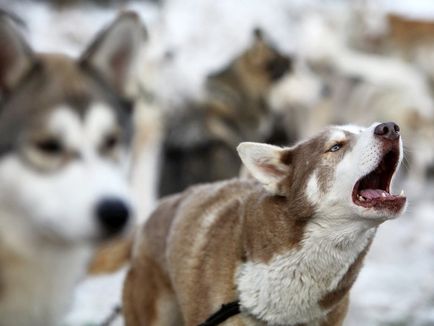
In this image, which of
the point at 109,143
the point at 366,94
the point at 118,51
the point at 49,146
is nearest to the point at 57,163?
the point at 49,146

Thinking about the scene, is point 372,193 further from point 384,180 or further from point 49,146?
point 49,146

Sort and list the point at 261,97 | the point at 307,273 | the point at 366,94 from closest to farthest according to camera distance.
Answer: the point at 307,273 → the point at 261,97 → the point at 366,94

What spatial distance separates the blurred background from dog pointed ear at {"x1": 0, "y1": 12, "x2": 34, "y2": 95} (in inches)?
31.1

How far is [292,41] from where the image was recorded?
1403cm

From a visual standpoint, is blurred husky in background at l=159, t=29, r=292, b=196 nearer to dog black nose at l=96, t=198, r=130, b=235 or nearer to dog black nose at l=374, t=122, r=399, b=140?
dog black nose at l=96, t=198, r=130, b=235

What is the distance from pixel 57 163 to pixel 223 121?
18.6 feet

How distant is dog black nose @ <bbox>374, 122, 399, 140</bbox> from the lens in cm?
262

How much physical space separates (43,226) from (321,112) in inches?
295

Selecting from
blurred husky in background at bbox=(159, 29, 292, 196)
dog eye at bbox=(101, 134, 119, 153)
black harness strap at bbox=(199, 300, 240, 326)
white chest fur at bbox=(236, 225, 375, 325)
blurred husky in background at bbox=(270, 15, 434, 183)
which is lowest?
blurred husky in background at bbox=(270, 15, 434, 183)

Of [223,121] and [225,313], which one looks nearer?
[225,313]

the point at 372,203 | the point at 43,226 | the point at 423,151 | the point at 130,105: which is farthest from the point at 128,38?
the point at 423,151

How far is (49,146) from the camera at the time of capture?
295 cm

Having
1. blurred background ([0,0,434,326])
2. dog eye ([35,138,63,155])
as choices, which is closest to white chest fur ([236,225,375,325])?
dog eye ([35,138,63,155])

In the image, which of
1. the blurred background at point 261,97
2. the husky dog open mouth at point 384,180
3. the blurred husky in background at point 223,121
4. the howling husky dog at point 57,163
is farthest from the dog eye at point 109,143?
the blurred husky in background at point 223,121
